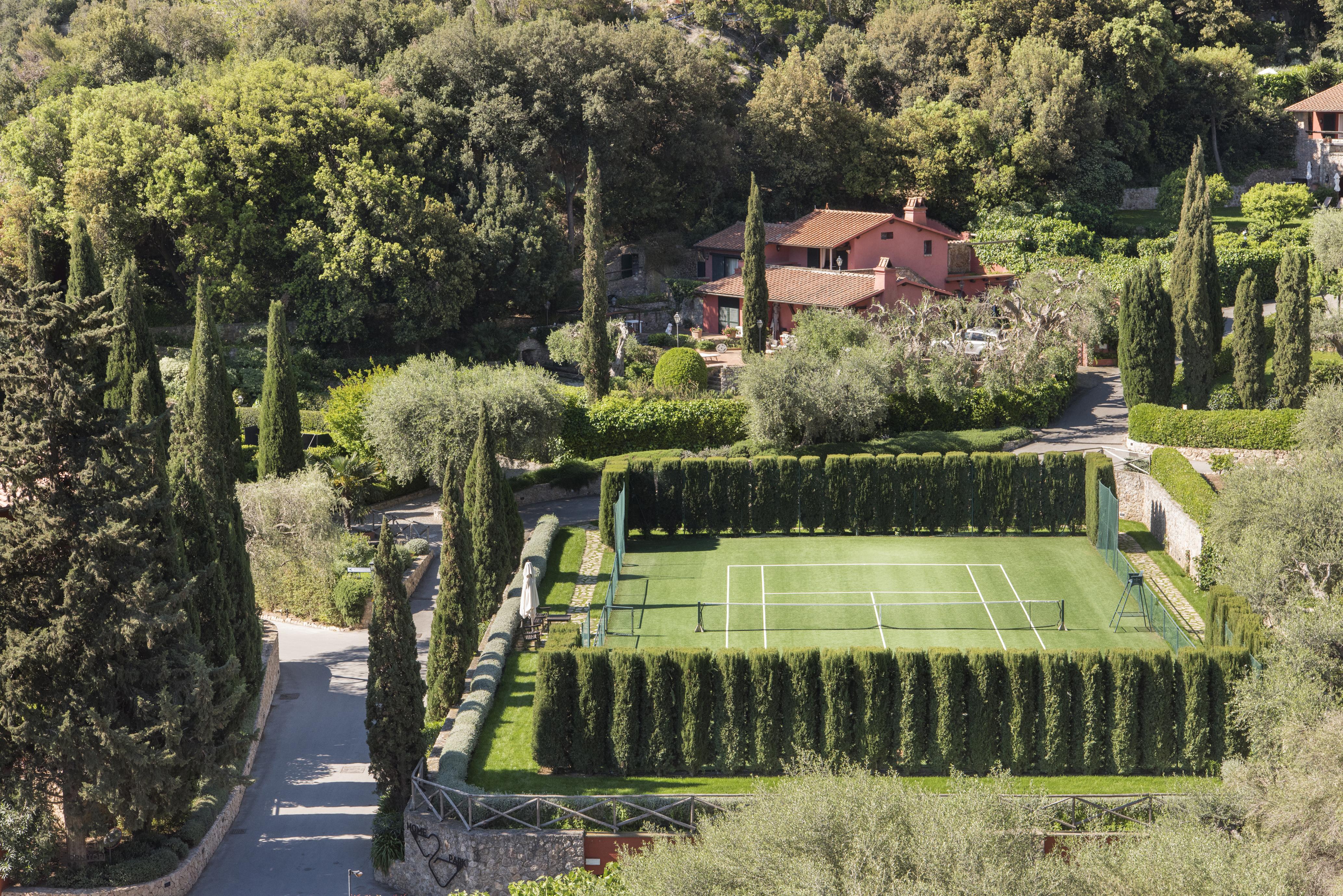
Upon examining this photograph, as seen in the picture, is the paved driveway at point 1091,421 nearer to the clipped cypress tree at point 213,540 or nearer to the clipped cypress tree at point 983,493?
the clipped cypress tree at point 983,493

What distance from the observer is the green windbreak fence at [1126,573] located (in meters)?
28.7

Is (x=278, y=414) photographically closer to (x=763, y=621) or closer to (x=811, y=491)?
(x=811, y=491)

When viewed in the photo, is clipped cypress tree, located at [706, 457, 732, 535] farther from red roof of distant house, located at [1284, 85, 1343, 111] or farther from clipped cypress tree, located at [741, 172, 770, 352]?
red roof of distant house, located at [1284, 85, 1343, 111]

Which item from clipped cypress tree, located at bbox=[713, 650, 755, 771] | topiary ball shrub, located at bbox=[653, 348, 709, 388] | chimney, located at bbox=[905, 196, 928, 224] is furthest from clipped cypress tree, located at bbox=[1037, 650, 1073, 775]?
chimney, located at bbox=[905, 196, 928, 224]

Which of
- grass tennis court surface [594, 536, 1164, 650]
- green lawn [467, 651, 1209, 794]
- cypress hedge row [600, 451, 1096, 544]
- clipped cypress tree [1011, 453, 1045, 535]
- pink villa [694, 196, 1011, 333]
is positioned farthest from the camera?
pink villa [694, 196, 1011, 333]

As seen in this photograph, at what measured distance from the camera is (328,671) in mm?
30297

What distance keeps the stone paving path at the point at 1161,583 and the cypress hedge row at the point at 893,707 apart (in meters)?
6.32

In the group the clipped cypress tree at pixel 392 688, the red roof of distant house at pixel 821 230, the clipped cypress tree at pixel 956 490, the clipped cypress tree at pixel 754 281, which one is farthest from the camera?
the red roof of distant house at pixel 821 230

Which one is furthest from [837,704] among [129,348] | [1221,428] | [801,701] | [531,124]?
[531,124]

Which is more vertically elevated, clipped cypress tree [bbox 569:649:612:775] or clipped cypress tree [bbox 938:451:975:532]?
clipped cypress tree [bbox 938:451:975:532]

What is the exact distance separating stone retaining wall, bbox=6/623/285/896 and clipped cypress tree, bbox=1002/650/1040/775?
8.27 meters

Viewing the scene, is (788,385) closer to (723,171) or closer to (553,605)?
(553,605)

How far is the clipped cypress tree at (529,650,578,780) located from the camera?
24000mm

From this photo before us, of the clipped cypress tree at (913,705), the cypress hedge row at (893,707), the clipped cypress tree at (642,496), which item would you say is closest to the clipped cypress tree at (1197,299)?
the clipped cypress tree at (642,496)
